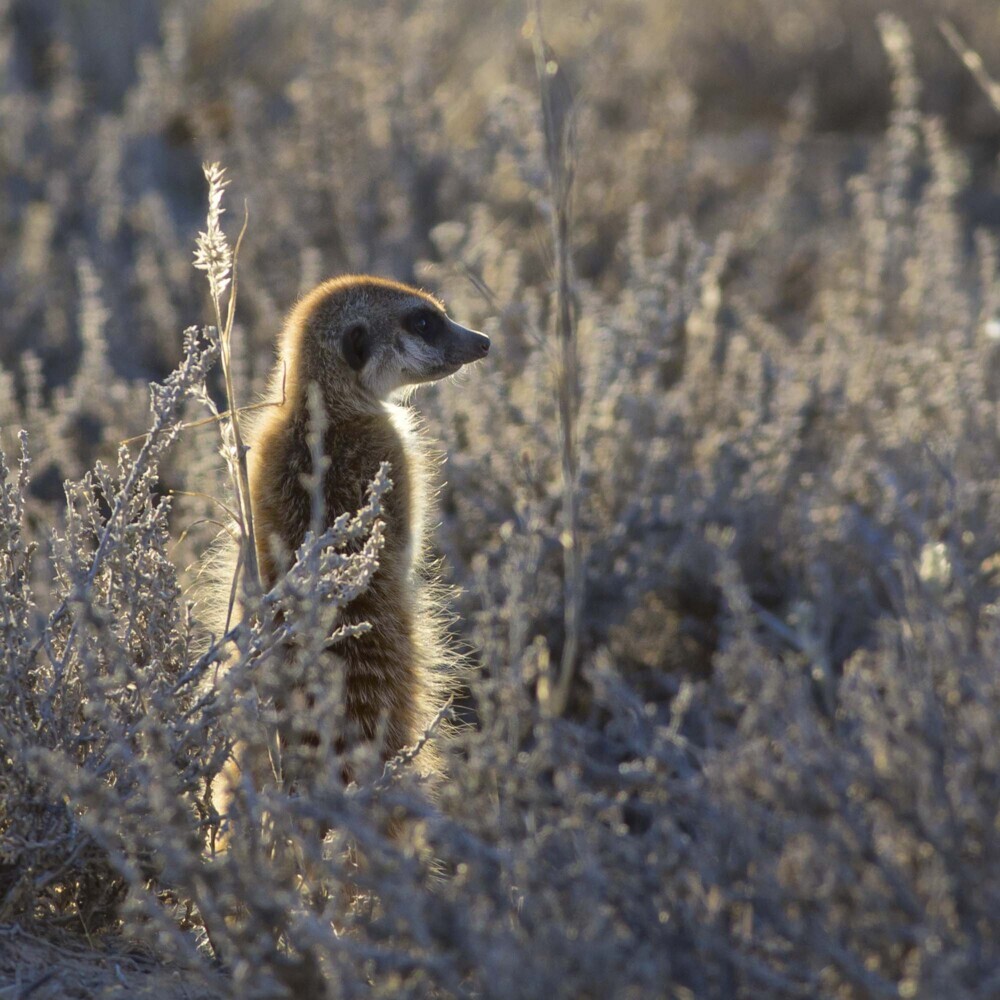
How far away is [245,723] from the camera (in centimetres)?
222

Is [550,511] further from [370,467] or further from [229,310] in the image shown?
[229,310]

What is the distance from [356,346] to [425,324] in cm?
27

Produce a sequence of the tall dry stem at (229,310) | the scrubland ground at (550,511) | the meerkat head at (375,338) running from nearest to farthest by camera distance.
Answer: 1. the scrubland ground at (550,511)
2. the tall dry stem at (229,310)
3. the meerkat head at (375,338)

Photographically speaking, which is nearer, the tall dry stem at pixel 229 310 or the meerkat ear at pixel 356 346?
the tall dry stem at pixel 229 310

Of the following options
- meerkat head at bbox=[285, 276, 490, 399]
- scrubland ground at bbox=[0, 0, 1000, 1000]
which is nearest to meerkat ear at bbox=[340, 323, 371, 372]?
meerkat head at bbox=[285, 276, 490, 399]

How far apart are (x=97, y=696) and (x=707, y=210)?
6.43 meters

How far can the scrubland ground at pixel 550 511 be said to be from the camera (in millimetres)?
2047

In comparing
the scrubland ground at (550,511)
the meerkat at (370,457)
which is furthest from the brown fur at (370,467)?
the scrubland ground at (550,511)

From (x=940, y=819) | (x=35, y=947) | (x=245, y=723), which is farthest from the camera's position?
(x=35, y=947)

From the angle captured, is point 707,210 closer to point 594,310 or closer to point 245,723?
point 594,310

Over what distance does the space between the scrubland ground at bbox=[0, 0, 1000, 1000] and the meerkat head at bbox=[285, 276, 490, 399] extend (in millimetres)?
404

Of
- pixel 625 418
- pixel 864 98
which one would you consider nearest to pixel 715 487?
pixel 625 418

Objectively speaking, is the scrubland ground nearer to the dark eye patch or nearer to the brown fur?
the brown fur

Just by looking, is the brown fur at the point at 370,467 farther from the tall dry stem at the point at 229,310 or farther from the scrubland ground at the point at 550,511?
the tall dry stem at the point at 229,310
